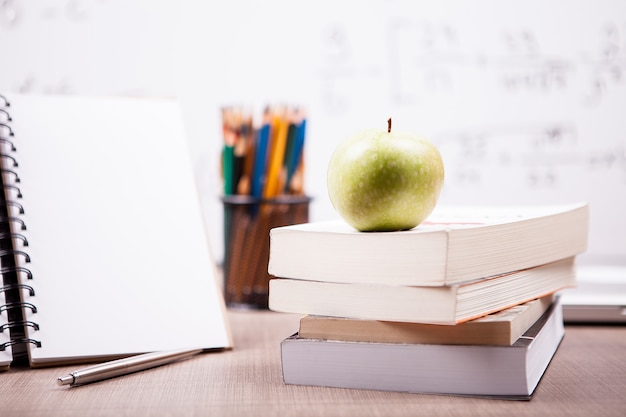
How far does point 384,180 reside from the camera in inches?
22.7

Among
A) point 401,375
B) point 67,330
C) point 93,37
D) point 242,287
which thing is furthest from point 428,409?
point 93,37

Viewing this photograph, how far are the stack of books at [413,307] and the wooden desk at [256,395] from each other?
2 cm

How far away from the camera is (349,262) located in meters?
0.57

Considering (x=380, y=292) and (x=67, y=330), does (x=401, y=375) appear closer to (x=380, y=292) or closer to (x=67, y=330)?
(x=380, y=292)

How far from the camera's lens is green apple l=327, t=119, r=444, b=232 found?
0.58m

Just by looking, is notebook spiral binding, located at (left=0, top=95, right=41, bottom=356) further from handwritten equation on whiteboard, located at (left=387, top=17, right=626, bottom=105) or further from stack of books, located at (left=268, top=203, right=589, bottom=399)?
handwritten equation on whiteboard, located at (left=387, top=17, right=626, bottom=105)

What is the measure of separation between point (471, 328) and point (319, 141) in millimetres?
902

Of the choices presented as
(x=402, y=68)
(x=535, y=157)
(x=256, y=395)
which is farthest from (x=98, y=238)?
(x=535, y=157)

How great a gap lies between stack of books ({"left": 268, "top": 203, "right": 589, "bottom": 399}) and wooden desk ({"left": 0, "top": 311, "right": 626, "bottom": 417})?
0.05 ft

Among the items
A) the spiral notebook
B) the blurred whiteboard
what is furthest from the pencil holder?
the blurred whiteboard

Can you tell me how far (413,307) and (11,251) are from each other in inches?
14.2

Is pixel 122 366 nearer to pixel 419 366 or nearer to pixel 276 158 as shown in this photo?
pixel 419 366

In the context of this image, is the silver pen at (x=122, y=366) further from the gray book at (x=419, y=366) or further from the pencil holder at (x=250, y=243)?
the pencil holder at (x=250, y=243)

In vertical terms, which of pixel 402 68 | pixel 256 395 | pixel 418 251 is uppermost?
pixel 402 68
